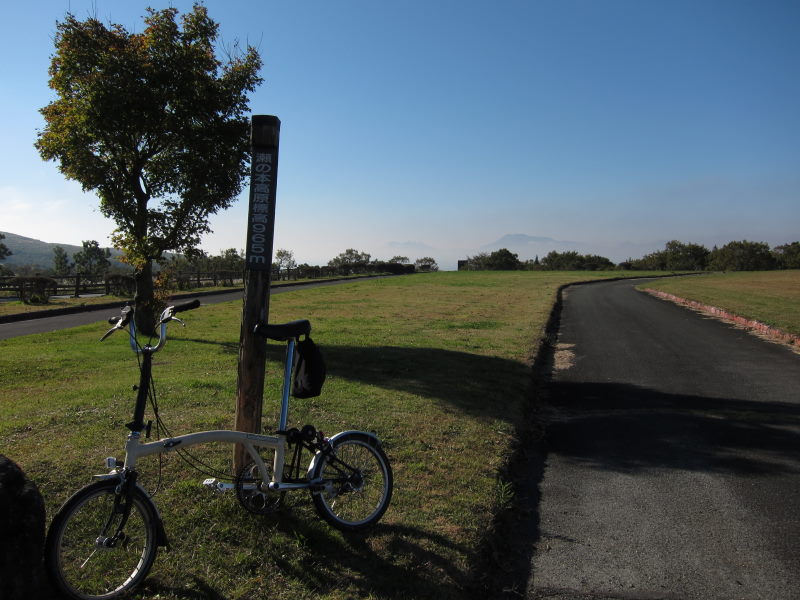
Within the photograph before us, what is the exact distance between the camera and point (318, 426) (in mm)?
6113

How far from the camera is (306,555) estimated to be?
→ 11.4 feet

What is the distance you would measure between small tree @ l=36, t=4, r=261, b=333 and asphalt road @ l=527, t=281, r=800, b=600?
9.62 m

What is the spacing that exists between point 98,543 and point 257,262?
77.9 inches

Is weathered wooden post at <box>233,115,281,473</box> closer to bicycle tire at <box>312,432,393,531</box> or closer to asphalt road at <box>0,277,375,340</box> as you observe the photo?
bicycle tire at <box>312,432,393,531</box>

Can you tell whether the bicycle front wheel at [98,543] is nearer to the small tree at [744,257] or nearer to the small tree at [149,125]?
the small tree at [149,125]

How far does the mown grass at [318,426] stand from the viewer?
3.31m

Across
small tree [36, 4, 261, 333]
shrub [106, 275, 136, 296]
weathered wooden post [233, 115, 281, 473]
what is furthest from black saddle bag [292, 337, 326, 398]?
shrub [106, 275, 136, 296]

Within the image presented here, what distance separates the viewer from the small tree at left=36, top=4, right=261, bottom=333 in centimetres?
1219

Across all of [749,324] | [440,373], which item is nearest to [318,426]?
[440,373]

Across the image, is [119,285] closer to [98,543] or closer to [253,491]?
[253,491]

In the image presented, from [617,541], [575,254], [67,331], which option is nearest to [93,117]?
[67,331]

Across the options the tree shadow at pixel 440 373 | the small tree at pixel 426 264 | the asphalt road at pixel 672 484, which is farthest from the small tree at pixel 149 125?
the small tree at pixel 426 264

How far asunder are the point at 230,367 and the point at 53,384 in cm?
273

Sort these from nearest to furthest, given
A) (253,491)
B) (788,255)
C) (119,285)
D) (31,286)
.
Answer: (253,491) < (31,286) < (119,285) < (788,255)
